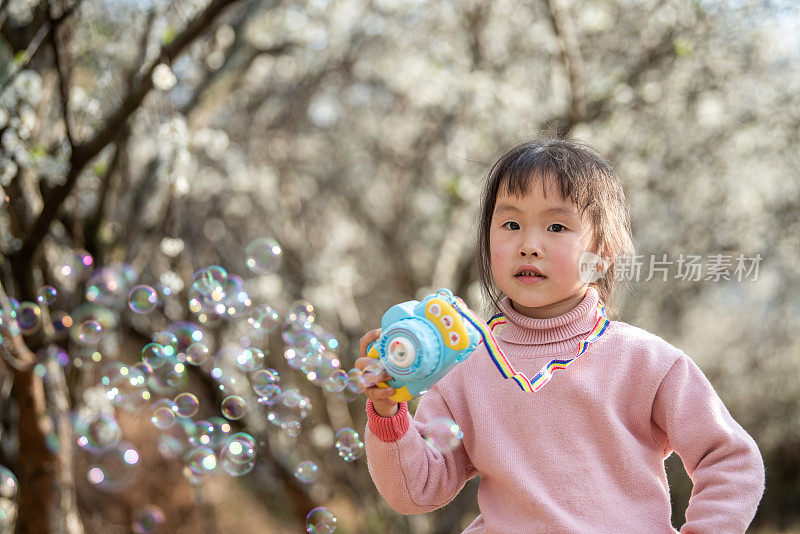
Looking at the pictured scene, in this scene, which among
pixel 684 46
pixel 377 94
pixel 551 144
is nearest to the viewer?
pixel 551 144

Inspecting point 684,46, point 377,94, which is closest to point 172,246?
point 684,46

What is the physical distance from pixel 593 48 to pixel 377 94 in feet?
7.93

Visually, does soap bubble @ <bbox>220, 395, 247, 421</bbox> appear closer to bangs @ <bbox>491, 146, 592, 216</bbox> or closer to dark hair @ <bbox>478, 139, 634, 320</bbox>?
dark hair @ <bbox>478, 139, 634, 320</bbox>

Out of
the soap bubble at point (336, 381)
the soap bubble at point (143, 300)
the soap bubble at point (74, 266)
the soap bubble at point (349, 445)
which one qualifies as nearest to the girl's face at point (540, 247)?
the soap bubble at point (336, 381)

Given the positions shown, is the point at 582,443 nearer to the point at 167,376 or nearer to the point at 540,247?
the point at 540,247

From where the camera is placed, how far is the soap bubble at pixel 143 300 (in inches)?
152

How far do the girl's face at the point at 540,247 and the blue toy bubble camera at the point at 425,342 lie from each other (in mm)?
306

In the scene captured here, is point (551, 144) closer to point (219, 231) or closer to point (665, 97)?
point (665, 97)

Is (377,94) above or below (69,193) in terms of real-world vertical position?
above

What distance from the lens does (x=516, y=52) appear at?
20.9 ft

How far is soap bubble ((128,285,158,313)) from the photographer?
3851 mm

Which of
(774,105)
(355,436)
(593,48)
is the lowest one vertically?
(355,436)

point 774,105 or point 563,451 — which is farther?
point 774,105

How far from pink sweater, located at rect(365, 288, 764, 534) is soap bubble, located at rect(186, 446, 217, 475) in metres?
1.36
